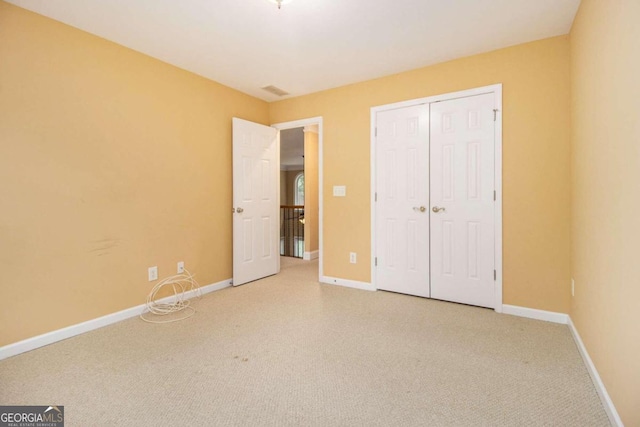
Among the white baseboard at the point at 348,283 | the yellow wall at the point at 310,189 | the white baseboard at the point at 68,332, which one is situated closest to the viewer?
the white baseboard at the point at 68,332

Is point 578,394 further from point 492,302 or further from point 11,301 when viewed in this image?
point 11,301

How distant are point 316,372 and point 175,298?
197cm

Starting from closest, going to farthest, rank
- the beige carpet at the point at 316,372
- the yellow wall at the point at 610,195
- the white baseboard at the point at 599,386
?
the yellow wall at the point at 610,195 → the white baseboard at the point at 599,386 → the beige carpet at the point at 316,372

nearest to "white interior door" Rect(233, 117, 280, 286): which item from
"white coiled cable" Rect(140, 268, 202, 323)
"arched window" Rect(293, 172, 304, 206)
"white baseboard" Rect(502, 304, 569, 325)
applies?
"white coiled cable" Rect(140, 268, 202, 323)

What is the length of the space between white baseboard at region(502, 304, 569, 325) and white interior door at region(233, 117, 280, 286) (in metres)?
2.84

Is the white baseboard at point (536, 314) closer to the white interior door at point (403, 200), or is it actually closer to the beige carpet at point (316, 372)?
the beige carpet at point (316, 372)

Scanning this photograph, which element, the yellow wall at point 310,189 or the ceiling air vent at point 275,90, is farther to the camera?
the yellow wall at point 310,189

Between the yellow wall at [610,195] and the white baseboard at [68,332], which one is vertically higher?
the yellow wall at [610,195]

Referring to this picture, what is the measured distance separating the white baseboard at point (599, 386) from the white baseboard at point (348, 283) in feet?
6.15

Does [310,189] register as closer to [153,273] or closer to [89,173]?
[153,273]

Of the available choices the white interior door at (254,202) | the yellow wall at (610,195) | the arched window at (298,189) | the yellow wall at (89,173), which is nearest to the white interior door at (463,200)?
the yellow wall at (610,195)

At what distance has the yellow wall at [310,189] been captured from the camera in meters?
5.39

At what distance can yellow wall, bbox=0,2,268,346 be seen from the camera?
2.13 m

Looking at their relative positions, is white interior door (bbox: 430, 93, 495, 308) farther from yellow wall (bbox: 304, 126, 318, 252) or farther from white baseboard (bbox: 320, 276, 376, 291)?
yellow wall (bbox: 304, 126, 318, 252)
